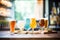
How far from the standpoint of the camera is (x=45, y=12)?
81.9 inches

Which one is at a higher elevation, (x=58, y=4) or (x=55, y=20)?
(x=58, y=4)

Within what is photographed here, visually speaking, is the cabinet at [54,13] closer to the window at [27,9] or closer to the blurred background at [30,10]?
the blurred background at [30,10]

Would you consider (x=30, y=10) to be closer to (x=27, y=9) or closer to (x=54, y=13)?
(x=27, y=9)

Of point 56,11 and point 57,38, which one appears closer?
point 57,38

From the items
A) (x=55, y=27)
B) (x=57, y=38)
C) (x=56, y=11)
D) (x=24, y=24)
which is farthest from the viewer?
(x=56, y=11)

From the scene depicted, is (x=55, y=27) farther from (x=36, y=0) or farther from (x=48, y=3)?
(x=36, y=0)

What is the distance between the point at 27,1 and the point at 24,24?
2.38 feet

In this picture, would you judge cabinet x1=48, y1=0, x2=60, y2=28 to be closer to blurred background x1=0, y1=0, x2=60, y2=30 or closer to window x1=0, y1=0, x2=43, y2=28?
blurred background x1=0, y1=0, x2=60, y2=30

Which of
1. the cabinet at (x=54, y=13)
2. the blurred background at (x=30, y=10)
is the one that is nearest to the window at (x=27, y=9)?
the blurred background at (x=30, y=10)

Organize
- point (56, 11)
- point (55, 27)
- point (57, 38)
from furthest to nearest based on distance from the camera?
point (56, 11) → point (55, 27) → point (57, 38)

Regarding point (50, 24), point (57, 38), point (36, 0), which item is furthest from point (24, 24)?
point (36, 0)

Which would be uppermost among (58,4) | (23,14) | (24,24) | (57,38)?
(58,4)

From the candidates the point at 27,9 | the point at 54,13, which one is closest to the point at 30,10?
the point at 27,9

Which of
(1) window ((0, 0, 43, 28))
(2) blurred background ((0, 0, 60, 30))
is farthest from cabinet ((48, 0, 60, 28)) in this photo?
(1) window ((0, 0, 43, 28))
